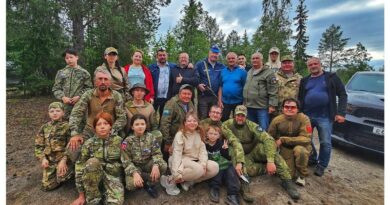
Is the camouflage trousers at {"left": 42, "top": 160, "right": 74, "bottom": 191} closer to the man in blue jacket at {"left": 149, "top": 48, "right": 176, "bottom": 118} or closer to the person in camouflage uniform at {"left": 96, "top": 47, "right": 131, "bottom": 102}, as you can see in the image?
the person in camouflage uniform at {"left": 96, "top": 47, "right": 131, "bottom": 102}

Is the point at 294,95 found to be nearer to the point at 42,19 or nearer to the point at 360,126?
the point at 360,126

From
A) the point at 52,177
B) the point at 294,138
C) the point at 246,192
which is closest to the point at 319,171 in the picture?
the point at 294,138

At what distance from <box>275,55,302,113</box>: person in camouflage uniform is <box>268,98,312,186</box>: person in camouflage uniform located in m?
0.68

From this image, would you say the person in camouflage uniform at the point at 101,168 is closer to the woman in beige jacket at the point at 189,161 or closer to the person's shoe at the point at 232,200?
the woman in beige jacket at the point at 189,161

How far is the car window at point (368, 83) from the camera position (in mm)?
7026

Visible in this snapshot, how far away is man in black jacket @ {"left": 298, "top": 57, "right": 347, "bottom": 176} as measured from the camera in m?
5.10

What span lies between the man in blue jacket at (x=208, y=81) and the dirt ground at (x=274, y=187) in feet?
6.07

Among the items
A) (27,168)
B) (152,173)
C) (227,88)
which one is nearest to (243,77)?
(227,88)

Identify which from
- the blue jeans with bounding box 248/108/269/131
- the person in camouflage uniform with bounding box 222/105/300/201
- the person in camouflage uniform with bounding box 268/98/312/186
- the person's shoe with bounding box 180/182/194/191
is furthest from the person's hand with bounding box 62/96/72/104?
the person in camouflage uniform with bounding box 268/98/312/186

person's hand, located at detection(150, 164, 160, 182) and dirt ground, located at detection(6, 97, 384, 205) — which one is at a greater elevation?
person's hand, located at detection(150, 164, 160, 182)

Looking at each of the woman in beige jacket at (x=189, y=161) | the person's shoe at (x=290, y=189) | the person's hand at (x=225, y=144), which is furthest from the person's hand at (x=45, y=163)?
the person's shoe at (x=290, y=189)

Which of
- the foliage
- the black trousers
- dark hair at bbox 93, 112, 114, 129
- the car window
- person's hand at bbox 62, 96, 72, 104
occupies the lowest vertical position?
the black trousers

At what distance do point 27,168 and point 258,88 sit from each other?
5.11 m

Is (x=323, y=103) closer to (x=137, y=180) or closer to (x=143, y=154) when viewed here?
(x=143, y=154)
